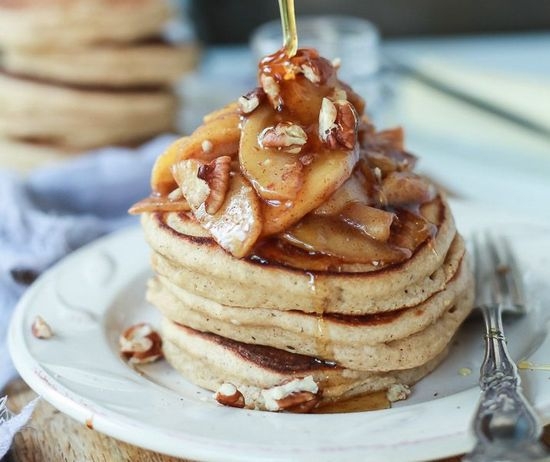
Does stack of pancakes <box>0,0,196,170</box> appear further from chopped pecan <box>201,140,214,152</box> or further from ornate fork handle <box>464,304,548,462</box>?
ornate fork handle <box>464,304,548,462</box>

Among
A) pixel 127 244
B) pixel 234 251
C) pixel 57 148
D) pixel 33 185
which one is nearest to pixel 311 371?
pixel 234 251

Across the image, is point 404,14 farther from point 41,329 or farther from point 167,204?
point 41,329

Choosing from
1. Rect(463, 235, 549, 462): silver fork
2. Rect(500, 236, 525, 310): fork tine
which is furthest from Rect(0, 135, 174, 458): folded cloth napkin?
Rect(500, 236, 525, 310): fork tine

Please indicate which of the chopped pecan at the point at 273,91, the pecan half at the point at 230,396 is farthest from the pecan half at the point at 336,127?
the pecan half at the point at 230,396

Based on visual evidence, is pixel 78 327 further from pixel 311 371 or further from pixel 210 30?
pixel 210 30

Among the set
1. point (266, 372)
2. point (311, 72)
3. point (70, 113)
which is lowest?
point (70, 113)

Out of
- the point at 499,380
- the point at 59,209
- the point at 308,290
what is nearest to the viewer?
the point at 499,380

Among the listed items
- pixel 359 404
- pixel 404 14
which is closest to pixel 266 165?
pixel 359 404
